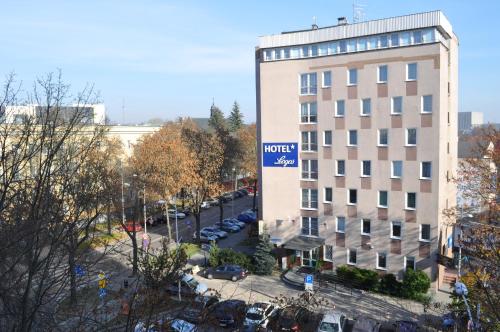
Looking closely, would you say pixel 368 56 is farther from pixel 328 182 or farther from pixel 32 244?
pixel 32 244

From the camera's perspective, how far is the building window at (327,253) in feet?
97.8

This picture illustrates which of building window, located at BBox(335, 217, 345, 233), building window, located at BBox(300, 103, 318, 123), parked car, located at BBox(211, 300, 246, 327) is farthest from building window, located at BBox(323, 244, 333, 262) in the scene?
parked car, located at BBox(211, 300, 246, 327)

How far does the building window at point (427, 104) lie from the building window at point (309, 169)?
297 inches

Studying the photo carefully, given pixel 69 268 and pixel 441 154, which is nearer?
pixel 69 268

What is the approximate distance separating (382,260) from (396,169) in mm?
5803

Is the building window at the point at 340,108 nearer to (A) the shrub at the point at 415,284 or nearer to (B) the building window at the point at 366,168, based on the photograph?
(B) the building window at the point at 366,168

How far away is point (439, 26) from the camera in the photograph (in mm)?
25688

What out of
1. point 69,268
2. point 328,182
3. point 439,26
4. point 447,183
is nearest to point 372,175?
point 328,182

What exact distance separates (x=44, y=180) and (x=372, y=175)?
23.0 m

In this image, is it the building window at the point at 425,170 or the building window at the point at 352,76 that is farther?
the building window at the point at 352,76

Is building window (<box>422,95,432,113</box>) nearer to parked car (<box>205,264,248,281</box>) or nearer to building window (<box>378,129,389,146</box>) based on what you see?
building window (<box>378,129,389,146</box>)

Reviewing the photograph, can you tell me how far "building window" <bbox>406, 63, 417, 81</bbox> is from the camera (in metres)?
26.3

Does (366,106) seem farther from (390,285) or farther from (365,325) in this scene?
(365,325)

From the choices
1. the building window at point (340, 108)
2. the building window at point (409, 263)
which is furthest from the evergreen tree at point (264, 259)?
the building window at point (340, 108)
